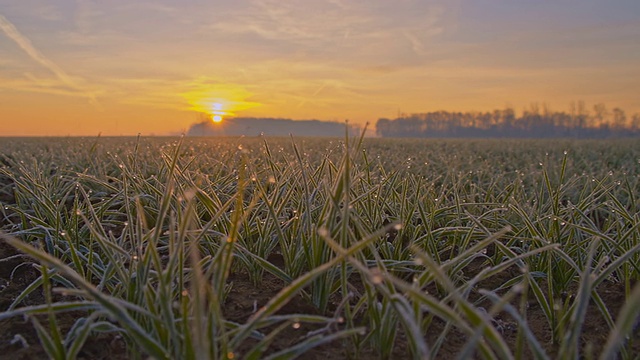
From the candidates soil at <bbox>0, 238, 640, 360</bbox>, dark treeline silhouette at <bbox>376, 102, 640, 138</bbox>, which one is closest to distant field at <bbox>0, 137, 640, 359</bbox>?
soil at <bbox>0, 238, 640, 360</bbox>

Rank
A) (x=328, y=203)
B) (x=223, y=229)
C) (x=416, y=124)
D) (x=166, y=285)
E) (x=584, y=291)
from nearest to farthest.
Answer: (x=584, y=291) → (x=166, y=285) → (x=328, y=203) → (x=223, y=229) → (x=416, y=124)

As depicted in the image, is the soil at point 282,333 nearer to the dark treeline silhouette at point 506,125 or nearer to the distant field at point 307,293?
A: the distant field at point 307,293

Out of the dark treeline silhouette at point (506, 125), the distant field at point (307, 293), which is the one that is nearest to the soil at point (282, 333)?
the distant field at point (307, 293)

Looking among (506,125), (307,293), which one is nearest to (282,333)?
(307,293)

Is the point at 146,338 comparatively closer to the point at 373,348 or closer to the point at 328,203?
the point at 373,348

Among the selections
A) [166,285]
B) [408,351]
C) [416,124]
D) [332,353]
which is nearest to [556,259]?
[408,351]

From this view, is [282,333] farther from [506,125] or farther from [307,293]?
[506,125]

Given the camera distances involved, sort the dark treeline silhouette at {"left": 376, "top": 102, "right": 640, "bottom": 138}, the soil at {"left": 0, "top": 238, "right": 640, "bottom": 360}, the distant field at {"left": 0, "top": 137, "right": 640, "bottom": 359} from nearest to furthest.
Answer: the distant field at {"left": 0, "top": 137, "right": 640, "bottom": 359}
the soil at {"left": 0, "top": 238, "right": 640, "bottom": 360}
the dark treeline silhouette at {"left": 376, "top": 102, "right": 640, "bottom": 138}

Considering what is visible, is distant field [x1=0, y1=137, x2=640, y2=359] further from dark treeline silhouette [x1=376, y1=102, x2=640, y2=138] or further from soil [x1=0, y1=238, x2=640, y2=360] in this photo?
dark treeline silhouette [x1=376, y1=102, x2=640, y2=138]

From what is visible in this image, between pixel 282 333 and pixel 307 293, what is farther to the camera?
pixel 307 293

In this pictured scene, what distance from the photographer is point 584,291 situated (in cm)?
75

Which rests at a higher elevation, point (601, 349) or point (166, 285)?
point (166, 285)

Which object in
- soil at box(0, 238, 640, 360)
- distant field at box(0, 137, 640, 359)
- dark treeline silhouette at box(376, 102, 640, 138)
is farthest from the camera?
dark treeline silhouette at box(376, 102, 640, 138)

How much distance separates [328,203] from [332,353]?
382mm
